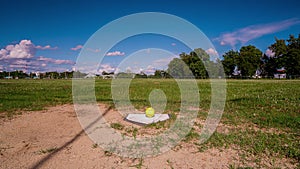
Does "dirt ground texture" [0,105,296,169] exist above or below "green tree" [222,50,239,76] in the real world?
below

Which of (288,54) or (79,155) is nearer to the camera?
(79,155)

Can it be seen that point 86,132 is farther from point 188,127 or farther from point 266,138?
point 266,138

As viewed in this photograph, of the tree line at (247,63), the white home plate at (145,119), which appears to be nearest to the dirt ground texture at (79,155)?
the white home plate at (145,119)

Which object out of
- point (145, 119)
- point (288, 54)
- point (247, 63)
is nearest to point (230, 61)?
point (247, 63)

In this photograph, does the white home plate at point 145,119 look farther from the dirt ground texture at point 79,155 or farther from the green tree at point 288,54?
the green tree at point 288,54

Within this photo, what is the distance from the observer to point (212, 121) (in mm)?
7344

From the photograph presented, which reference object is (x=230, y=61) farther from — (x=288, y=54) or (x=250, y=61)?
(x=288, y=54)

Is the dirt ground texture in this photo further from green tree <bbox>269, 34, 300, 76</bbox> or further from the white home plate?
green tree <bbox>269, 34, 300, 76</bbox>

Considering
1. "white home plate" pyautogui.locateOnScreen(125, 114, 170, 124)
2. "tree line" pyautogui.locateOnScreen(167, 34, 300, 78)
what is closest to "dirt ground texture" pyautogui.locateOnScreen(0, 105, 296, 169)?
"white home plate" pyautogui.locateOnScreen(125, 114, 170, 124)

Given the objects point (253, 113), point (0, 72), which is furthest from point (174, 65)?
point (0, 72)

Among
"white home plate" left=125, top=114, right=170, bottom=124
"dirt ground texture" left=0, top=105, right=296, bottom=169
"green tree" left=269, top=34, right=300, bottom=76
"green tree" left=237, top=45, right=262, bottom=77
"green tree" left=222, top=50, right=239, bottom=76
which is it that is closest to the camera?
"dirt ground texture" left=0, top=105, right=296, bottom=169

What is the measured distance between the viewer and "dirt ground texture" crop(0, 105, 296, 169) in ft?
13.4

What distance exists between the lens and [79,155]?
4.50m

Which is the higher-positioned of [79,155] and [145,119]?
[145,119]
